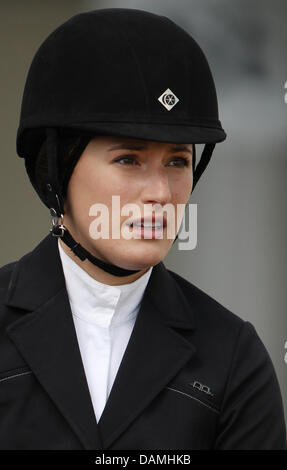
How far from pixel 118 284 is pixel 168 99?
1.50 feet

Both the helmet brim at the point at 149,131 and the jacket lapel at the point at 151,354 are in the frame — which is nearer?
the helmet brim at the point at 149,131

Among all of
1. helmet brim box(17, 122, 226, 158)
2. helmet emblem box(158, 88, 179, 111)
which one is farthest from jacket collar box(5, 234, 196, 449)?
helmet emblem box(158, 88, 179, 111)

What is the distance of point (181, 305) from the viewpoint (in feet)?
7.92

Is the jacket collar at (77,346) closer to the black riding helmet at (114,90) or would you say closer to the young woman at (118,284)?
the young woman at (118,284)

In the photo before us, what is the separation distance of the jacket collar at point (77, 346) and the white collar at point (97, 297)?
0.09ft

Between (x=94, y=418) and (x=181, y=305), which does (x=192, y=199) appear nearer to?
(x=181, y=305)

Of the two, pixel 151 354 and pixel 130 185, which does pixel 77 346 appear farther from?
pixel 130 185

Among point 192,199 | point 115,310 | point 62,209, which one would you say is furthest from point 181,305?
point 192,199

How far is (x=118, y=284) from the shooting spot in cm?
232

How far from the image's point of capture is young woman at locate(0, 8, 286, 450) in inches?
85.0

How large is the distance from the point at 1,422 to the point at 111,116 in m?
0.72

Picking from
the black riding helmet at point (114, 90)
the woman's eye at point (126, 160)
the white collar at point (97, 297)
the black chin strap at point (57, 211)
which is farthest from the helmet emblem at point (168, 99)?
the white collar at point (97, 297)

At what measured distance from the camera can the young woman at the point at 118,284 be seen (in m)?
2.16

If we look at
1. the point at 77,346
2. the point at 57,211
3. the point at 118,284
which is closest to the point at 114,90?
the point at 57,211
